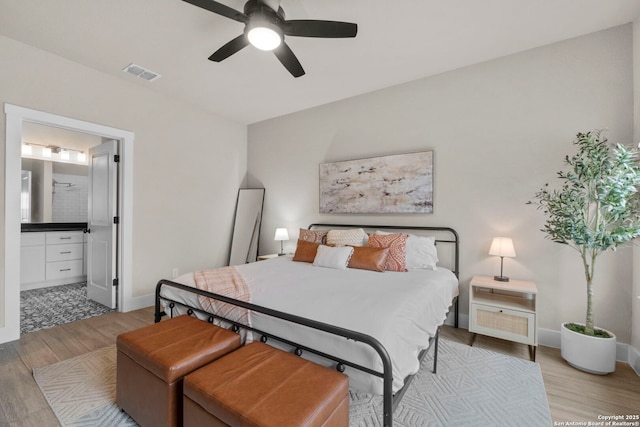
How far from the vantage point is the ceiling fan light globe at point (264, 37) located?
2.01 metres

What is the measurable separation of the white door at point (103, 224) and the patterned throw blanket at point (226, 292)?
80.0 inches

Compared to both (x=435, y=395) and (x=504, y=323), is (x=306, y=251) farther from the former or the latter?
(x=504, y=323)

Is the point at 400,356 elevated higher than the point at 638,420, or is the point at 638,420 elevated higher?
the point at 400,356

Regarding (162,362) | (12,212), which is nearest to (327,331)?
(162,362)

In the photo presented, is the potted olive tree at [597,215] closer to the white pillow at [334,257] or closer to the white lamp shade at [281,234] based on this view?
the white pillow at [334,257]

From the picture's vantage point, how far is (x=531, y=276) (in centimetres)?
283

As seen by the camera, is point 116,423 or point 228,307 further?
point 228,307

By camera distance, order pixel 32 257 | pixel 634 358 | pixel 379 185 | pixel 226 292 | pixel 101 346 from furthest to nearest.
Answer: pixel 32 257 → pixel 379 185 → pixel 101 346 → pixel 634 358 → pixel 226 292

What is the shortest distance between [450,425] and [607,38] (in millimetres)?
3505

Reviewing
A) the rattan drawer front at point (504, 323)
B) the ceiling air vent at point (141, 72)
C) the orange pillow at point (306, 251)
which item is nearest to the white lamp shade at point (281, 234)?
the orange pillow at point (306, 251)

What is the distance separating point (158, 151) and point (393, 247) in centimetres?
342

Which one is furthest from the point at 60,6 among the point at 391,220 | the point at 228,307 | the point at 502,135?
the point at 502,135

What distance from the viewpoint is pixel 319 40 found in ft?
8.80

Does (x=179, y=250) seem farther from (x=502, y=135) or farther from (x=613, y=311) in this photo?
(x=613, y=311)
